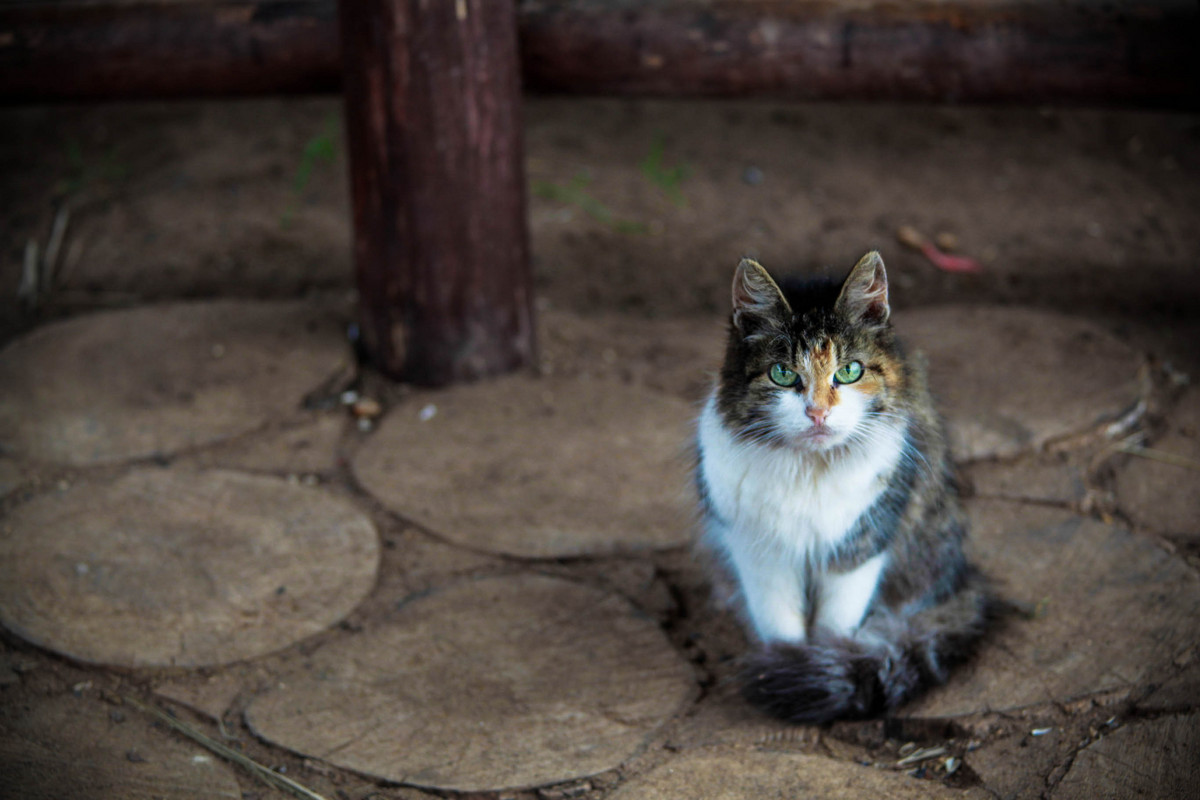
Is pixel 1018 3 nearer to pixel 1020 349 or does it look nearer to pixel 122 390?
pixel 1020 349

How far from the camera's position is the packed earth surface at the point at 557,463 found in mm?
2176

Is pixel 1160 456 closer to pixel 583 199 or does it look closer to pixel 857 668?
pixel 857 668

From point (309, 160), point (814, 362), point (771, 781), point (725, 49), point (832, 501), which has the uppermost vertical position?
point (725, 49)

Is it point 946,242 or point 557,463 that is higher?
point 946,242

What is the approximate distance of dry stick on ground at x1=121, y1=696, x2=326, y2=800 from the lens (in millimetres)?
2088

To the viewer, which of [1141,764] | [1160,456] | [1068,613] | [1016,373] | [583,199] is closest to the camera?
[1141,764]

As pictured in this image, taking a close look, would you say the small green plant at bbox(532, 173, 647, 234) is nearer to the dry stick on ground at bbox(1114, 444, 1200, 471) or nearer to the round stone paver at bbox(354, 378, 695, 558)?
the round stone paver at bbox(354, 378, 695, 558)

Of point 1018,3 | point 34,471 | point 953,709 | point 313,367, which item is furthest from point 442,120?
point 953,709

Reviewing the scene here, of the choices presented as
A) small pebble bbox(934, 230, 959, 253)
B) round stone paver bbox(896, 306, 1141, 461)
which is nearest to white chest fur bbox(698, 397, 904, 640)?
round stone paver bbox(896, 306, 1141, 461)

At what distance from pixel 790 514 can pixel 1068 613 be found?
74cm

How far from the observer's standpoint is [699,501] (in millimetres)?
2441

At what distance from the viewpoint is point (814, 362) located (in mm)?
2051

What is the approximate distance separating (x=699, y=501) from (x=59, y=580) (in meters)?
1.45

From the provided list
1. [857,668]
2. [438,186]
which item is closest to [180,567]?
[438,186]
